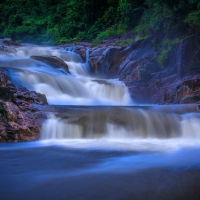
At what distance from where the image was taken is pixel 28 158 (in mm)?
4961

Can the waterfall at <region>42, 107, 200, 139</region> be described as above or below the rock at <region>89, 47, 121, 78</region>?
below

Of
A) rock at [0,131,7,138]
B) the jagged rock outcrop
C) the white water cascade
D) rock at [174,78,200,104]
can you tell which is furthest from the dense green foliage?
rock at [0,131,7,138]

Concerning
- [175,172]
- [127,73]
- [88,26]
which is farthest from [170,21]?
[88,26]

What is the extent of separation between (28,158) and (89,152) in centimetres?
136

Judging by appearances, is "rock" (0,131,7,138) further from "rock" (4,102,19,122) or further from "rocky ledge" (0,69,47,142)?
"rock" (4,102,19,122)

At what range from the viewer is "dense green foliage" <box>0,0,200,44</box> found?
1433 cm

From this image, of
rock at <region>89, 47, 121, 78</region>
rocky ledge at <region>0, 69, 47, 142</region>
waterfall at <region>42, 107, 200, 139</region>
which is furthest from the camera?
rock at <region>89, 47, 121, 78</region>

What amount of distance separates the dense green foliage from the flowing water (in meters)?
7.45

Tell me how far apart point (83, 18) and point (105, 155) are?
29752 millimetres

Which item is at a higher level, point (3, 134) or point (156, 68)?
point (156, 68)

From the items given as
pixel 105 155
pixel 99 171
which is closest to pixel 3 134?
pixel 105 155

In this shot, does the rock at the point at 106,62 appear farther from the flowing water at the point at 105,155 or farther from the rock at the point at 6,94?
the rock at the point at 6,94

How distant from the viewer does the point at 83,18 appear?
32.2 m

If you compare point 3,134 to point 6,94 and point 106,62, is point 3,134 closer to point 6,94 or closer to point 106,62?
point 6,94
